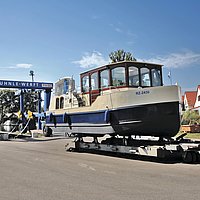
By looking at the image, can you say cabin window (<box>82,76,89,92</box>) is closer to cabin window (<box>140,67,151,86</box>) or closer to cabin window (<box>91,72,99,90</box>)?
cabin window (<box>91,72,99,90</box>)

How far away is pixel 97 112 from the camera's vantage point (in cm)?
1156

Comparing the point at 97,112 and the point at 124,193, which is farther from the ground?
the point at 97,112

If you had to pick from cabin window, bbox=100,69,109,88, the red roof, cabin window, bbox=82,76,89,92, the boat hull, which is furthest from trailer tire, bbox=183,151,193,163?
the red roof

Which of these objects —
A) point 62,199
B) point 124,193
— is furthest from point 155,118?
point 62,199

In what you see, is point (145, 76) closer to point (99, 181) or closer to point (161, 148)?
point (161, 148)

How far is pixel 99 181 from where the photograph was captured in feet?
22.6

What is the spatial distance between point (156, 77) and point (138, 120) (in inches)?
104

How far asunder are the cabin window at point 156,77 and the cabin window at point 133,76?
0.78 metres

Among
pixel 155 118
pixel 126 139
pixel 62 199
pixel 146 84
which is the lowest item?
pixel 62 199

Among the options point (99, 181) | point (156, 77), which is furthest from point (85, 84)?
point (99, 181)

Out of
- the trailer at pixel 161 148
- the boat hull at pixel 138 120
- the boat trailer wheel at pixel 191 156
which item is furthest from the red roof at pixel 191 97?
the boat trailer wheel at pixel 191 156

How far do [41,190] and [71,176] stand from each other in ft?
5.14

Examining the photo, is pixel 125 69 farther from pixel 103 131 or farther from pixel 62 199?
pixel 62 199

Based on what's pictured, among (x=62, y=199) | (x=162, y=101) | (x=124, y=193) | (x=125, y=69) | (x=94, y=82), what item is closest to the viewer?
(x=62, y=199)
